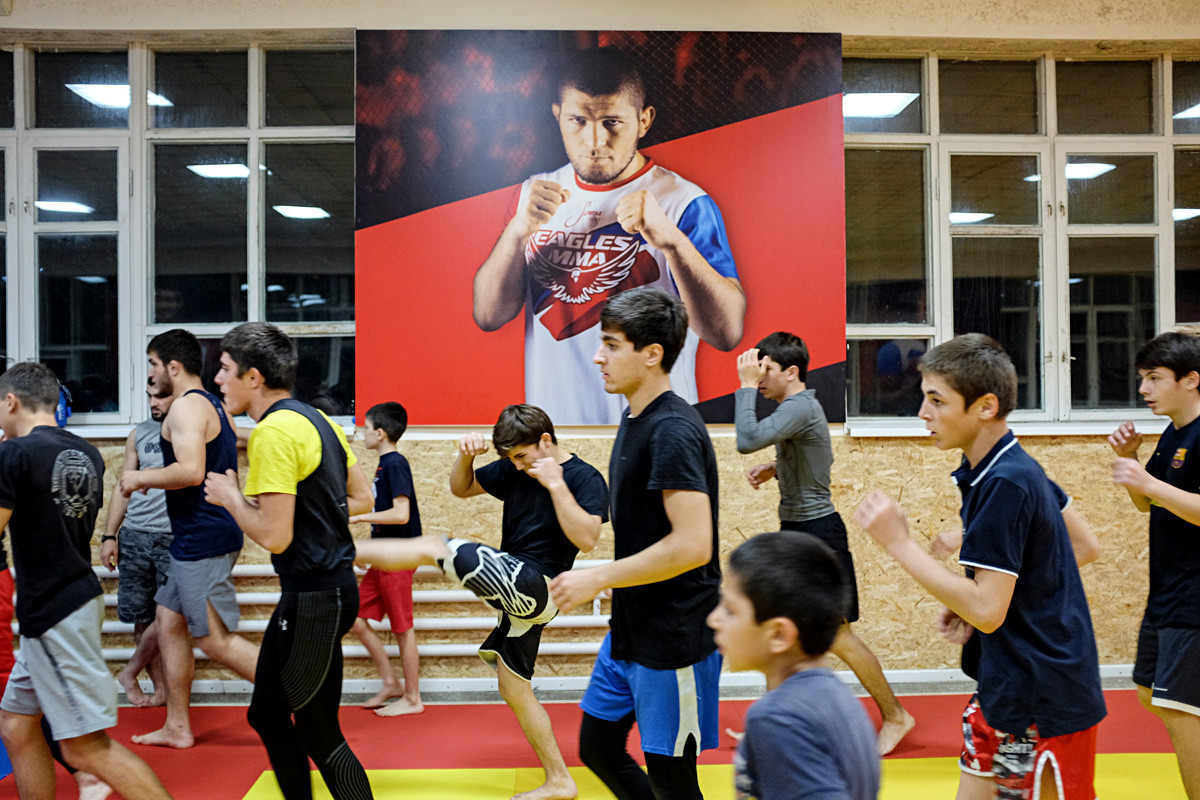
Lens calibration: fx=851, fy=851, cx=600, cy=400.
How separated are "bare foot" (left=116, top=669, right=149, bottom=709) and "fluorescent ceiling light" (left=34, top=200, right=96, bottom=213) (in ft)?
8.99

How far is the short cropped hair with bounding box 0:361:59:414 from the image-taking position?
2928 millimetres

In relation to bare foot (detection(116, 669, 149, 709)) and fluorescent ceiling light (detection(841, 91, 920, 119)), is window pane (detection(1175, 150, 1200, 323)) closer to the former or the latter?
fluorescent ceiling light (detection(841, 91, 920, 119))

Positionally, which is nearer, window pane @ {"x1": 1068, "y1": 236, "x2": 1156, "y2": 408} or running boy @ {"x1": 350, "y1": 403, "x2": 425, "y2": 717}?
running boy @ {"x1": 350, "y1": 403, "x2": 425, "y2": 717}

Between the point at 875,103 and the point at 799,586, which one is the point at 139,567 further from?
the point at 875,103

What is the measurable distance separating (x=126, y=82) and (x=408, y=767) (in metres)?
4.32

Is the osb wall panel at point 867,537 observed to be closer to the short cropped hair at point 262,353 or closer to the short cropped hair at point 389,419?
the short cropped hair at point 389,419

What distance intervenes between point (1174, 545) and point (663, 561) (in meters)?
1.84

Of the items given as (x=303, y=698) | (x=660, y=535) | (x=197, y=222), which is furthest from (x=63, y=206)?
(x=660, y=535)

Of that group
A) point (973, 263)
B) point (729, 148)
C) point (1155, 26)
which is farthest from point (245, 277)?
point (1155, 26)

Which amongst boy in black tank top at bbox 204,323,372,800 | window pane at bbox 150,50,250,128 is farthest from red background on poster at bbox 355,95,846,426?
boy in black tank top at bbox 204,323,372,800

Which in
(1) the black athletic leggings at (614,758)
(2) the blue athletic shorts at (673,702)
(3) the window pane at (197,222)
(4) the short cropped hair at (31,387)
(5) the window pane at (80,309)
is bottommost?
(1) the black athletic leggings at (614,758)

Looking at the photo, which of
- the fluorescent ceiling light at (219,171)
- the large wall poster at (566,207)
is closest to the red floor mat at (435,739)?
the large wall poster at (566,207)

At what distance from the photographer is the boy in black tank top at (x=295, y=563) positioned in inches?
105

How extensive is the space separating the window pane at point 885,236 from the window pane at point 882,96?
0.17 meters
